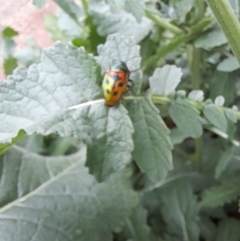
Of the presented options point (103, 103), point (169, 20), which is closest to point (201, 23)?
point (169, 20)

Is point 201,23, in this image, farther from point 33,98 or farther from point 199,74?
point 33,98

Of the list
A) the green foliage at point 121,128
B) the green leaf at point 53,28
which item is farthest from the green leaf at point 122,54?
the green leaf at point 53,28

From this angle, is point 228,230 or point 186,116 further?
point 228,230

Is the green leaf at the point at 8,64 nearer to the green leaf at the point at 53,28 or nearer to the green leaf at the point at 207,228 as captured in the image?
the green leaf at the point at 53,28

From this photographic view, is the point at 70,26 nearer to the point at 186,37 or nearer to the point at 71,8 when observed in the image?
the point at 71,8

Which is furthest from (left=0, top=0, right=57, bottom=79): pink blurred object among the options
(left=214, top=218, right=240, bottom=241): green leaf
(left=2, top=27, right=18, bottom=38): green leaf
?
(left=214, top=218, right=240, bottom=241): green leaf

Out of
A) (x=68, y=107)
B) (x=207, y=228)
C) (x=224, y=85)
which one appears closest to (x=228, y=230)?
(x=207, y=228)
